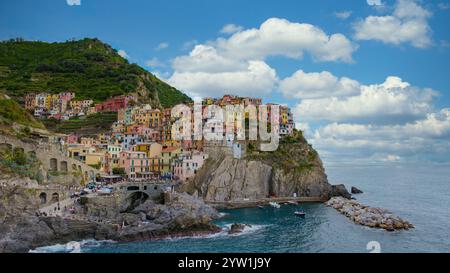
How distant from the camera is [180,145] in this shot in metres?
48.8

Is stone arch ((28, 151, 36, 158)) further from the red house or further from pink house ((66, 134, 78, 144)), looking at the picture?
the red house

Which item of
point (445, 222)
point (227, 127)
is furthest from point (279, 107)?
point (445, 222)

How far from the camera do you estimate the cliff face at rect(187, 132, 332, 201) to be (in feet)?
139

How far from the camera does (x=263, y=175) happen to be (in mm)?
45281

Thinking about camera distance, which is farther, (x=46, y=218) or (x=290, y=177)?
(x=290, y=177)

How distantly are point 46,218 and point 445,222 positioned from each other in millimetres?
31138

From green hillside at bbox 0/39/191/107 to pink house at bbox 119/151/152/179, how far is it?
28.2 m

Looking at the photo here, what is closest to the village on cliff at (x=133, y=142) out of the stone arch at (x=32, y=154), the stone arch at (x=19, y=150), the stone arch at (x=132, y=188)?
the stone arch at (x=132, y=188)

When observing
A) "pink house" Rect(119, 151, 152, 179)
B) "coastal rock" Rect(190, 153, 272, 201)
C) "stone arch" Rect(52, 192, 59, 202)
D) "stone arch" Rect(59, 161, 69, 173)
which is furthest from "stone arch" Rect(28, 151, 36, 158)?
"coastal rock" Rect(190, 153, 272, 201)

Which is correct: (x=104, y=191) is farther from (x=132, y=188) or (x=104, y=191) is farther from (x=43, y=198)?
(x=43, y=198)

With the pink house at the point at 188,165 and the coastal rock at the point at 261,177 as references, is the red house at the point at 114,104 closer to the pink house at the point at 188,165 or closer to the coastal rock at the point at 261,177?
the pink house at the point at 188,165

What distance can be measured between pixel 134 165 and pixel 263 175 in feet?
47.5

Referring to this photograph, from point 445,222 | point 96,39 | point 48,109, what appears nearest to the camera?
point 445,222
